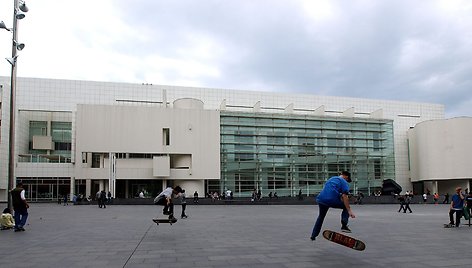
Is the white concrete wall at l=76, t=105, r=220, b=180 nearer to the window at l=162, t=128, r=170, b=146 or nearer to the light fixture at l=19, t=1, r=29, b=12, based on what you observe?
the window at l=162, t=128, r=170, b=146

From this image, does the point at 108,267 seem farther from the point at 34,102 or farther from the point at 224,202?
the point at 34,102

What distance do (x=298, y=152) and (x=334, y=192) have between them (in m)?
50.8

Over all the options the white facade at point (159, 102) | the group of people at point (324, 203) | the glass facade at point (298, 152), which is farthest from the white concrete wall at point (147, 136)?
the group of people at point (324, 203)

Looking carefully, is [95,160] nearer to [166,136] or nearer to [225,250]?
[166,136]

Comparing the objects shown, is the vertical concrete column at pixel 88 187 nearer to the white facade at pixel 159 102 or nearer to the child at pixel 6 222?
the white facade at pixel 159 102

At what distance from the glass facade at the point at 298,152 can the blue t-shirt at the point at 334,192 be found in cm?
4744

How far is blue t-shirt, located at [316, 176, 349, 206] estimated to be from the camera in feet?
29.0

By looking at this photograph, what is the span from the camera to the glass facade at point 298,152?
56.9 meters

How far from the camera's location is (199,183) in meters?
53.0

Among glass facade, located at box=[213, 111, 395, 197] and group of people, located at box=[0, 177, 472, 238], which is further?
glass facade, located at box=[213, 111, 395, 197]

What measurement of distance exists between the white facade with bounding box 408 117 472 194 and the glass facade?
539 cm

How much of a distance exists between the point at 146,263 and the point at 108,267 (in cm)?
66

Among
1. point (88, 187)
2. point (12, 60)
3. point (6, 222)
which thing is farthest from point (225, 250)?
point (88, 187)

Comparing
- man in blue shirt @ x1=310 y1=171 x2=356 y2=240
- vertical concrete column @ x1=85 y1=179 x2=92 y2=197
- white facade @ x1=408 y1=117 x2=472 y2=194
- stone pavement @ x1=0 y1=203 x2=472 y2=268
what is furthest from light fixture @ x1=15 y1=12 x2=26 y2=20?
white facade @ x1=408 y1=117 x2=472 y2=194
